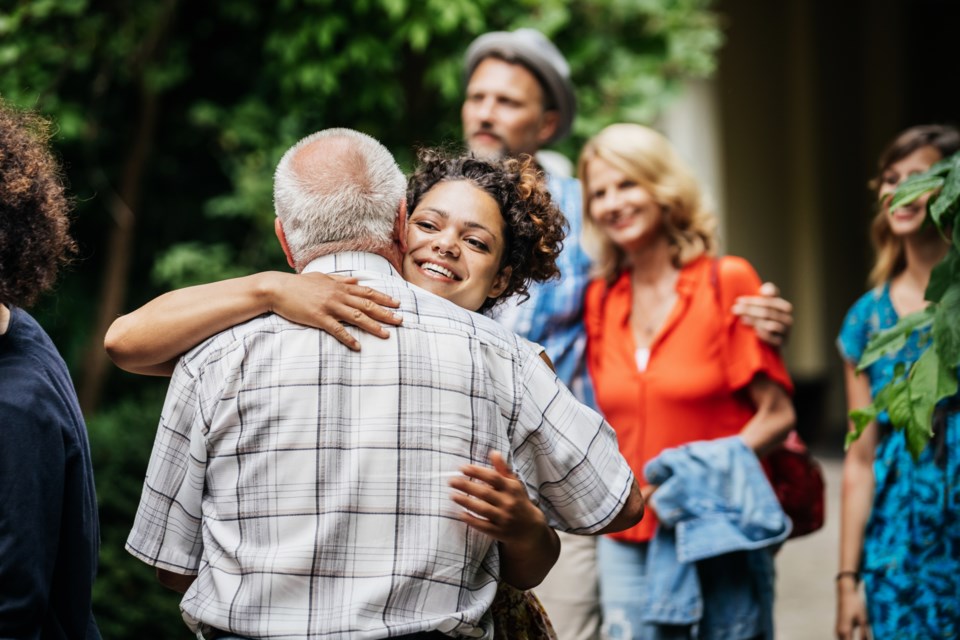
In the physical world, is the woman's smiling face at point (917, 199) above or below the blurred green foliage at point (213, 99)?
below

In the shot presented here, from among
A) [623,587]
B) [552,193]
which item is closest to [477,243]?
[552,193]

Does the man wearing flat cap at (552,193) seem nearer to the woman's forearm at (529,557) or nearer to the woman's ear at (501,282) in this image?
the woman's ear at (501,282)

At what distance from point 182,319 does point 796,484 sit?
2297mm

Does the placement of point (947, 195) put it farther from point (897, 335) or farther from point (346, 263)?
point (346, 263)

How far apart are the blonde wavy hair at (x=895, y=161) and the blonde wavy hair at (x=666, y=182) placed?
53 cm

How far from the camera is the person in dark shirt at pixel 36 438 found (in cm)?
206

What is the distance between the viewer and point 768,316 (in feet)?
11.8

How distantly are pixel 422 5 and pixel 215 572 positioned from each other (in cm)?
434

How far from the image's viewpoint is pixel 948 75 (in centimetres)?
1249

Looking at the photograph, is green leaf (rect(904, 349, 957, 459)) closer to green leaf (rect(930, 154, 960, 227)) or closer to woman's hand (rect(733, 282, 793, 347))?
green leaf (rect(930, 154, 960, 227))

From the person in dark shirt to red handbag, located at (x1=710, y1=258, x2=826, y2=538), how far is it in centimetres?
214

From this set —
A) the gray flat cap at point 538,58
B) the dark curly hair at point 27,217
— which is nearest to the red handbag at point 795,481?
the gray flat cap at point 538,58

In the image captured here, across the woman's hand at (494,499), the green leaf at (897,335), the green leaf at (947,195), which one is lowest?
the woman's hand at (494,499)

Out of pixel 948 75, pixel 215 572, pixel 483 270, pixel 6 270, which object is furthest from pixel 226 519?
pixel 948 75
